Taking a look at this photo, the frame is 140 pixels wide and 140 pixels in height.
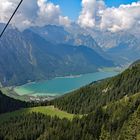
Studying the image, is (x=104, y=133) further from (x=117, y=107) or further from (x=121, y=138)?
(x=117, y=107)

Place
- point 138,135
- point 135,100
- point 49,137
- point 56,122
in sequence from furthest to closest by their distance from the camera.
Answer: point 56,122 → point 135,100 → point 49,137 → point 138,135

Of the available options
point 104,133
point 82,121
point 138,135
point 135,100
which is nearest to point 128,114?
point 135,100

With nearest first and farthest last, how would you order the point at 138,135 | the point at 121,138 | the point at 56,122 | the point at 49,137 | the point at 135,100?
1. the point at 138,135
2. the point at 121,138
3. the point at 49,137
4. the point at 135,100
5. the point at 56,122

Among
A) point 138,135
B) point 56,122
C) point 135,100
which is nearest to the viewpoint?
point 138,135

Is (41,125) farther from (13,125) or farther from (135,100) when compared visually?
(135,100)

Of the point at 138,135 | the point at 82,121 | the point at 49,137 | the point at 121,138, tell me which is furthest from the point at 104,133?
the point at 82,121

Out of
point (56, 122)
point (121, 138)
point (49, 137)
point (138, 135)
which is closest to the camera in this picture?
point (138, 135)

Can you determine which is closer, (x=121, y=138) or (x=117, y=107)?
(x=121, y=138)

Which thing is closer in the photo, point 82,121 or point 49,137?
point 49,137

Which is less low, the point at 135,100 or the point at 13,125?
the point at 135,100
